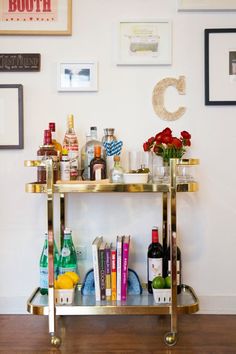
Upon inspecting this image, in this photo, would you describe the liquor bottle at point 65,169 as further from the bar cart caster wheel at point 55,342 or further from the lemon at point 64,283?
the bar cart caster wheel at point 55,342

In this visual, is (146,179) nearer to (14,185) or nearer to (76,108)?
(76,108)

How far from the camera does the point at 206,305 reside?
1.78m

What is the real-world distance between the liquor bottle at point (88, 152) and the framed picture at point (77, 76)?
21 centimetres

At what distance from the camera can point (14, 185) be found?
5.83ft

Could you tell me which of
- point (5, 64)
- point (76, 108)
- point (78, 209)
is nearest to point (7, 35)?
point (5, 64)

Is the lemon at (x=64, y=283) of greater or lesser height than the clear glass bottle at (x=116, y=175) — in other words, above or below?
below

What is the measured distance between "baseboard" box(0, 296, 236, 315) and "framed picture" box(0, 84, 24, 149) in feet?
2.29

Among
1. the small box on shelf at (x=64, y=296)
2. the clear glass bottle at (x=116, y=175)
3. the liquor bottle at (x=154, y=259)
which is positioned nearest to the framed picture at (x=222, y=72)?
the clear glass bottle at (x=116, y=175)

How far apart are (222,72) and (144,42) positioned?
37 centimetres

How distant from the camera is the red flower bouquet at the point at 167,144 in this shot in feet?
5.15

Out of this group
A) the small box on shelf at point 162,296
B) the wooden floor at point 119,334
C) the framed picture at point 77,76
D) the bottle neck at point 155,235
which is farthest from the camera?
the framed picture at point 77,76

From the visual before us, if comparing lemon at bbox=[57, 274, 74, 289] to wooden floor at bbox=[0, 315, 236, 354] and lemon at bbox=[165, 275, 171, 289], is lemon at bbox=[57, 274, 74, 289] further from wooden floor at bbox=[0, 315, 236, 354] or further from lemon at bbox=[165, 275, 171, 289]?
lemon at bbox=[165, 275, 171, 289]

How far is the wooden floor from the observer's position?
1440 mm

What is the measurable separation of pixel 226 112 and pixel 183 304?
2.79 feet
